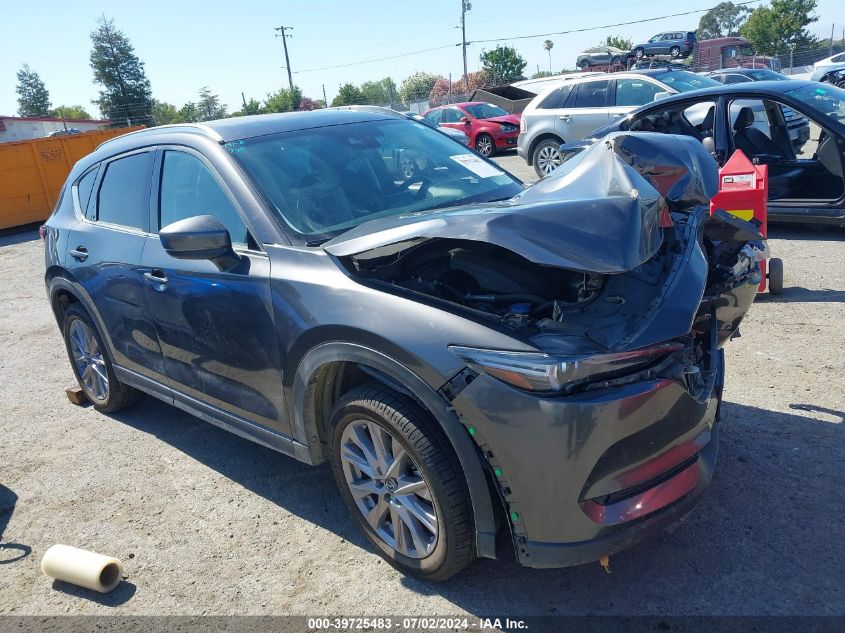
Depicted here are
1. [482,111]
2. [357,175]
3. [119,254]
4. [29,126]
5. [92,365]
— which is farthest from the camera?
[29,126]

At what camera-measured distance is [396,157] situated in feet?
12.6

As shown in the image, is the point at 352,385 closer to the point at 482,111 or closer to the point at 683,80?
the point at 683,80

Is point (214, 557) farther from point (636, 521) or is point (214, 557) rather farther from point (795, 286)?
point (795, 286)

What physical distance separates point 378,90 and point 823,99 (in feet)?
260

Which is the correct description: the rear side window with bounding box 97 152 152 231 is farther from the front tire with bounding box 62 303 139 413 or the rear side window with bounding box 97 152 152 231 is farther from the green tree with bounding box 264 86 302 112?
the green tree with bounding box 264 86 302 112

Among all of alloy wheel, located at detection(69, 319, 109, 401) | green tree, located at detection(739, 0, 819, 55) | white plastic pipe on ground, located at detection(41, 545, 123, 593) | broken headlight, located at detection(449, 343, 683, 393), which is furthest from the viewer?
green tree, located at detection(739, 0, 819, 55)

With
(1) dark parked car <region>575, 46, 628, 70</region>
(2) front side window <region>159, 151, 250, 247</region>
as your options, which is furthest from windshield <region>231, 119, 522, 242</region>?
(1) dark parked car <region>575, 46, 628, 70</region>

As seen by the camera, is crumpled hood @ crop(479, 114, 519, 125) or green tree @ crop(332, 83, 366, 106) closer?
crumpled hood @ crop(479, 114, 519, 125)

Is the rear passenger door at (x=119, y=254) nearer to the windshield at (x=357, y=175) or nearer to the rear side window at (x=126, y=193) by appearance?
the rear side window at (x=126, y=193)

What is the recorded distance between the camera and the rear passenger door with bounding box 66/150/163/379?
3.95 metres

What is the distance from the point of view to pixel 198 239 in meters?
3.08

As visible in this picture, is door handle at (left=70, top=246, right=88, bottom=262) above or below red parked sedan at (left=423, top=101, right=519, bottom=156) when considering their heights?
above

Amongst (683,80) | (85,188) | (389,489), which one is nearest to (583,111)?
(683,80)

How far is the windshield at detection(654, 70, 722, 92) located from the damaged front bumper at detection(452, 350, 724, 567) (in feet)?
35.0
